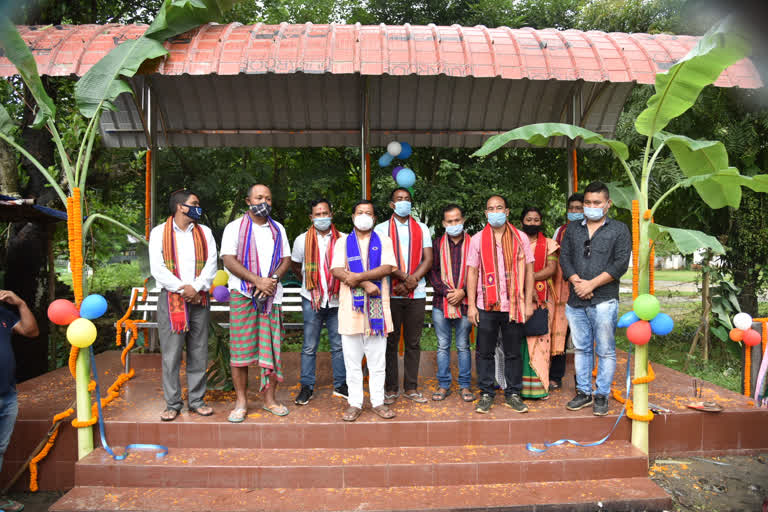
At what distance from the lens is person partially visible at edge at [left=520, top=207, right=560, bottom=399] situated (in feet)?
14.8

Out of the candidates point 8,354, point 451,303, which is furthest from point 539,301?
point 8,354

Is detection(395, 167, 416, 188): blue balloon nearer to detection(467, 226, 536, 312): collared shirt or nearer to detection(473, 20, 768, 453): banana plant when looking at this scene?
detection(467, 226, 536, 312): collared shirt

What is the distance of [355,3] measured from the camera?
11.5 meters

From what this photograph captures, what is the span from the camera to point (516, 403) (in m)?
4.23

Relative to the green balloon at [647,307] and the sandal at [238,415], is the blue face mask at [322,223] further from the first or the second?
the green balloon at [647,307]

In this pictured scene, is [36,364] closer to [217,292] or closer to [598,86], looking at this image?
[217,292]

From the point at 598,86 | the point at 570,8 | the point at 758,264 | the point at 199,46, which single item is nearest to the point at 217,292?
the point at 199,46

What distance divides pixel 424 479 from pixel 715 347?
656cm

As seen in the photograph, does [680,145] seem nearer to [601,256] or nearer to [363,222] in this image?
[601,256]

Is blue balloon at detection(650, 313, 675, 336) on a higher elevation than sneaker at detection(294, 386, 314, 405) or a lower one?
higher

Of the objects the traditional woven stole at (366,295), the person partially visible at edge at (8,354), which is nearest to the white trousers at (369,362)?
the traditional woven stole at (366,295)

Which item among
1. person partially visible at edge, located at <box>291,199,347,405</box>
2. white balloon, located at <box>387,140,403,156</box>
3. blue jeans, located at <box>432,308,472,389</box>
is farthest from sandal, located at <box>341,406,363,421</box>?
white balloon, located at <box>387,140,403,156</box>

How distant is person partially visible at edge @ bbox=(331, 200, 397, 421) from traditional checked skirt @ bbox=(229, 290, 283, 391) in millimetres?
600

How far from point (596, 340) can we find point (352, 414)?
7.04ft
